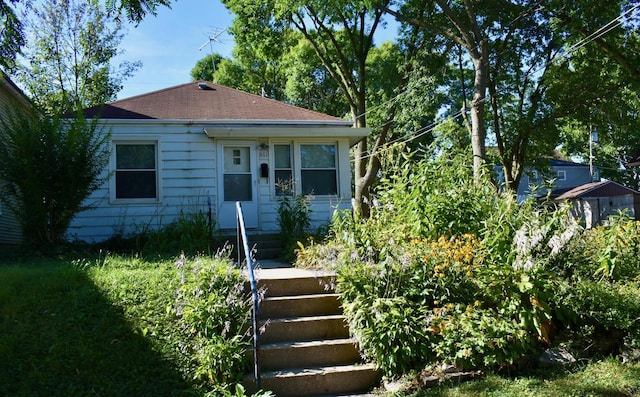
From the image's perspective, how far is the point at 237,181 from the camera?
11430mm

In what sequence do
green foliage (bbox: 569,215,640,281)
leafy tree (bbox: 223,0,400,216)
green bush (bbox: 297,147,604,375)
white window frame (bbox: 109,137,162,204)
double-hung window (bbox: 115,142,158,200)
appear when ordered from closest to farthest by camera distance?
green bush (bbox: 297,147,604,375) → green foliage (bbox: 569,215,640,281) → white window frame (bbox: 109,137,162,204) → double-hung window (bbox: 115,142,158,200) → leafy tree (bbox: 223,0,400,216)

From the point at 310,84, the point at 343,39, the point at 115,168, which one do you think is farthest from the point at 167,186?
the point at 310,84

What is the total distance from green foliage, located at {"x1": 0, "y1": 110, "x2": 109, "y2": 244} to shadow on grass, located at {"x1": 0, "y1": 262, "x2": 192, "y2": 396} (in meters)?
3.26

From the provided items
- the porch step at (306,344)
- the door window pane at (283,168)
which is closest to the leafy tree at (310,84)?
the door window pane at (283,168)

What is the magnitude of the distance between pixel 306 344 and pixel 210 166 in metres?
7.01

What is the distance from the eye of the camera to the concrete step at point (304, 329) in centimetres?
515

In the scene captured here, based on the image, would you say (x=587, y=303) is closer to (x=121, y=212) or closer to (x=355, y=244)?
(x=355, y=244)

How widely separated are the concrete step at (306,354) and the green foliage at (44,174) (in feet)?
18.0

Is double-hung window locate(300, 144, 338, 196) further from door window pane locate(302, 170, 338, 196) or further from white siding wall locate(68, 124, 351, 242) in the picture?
white siding wall locate(68, 124, 351, 242)

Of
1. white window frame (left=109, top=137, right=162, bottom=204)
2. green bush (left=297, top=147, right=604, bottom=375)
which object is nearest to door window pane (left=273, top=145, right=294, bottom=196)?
white window frame (left=109, top=137, right=162, bottom=204)

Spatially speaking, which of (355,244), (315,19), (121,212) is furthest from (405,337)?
(315,19)

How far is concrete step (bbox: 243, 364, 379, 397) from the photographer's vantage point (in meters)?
4.53

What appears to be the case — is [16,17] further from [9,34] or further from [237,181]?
[237,181]

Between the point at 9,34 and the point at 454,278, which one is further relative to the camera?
the point at 9,34
